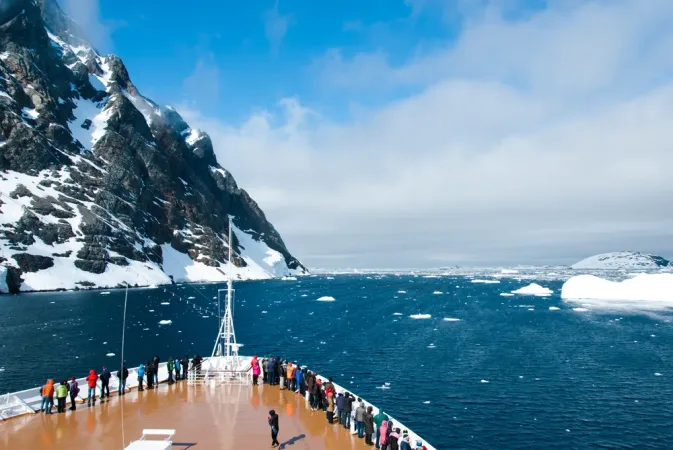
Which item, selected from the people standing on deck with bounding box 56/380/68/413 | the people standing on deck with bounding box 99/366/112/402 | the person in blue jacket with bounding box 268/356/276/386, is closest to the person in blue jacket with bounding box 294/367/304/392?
the person in blue jacket with bounding box 268/356/276/386

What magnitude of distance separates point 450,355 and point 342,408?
3327 cm

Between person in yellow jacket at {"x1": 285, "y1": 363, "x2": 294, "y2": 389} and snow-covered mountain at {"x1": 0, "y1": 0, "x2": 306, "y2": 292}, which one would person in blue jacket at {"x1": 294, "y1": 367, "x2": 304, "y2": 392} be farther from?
snow-covered mountain at {"x1": 0, "y1": 0, "x2": 306, "y2": 292}

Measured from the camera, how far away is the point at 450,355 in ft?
163

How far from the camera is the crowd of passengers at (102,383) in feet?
68.7

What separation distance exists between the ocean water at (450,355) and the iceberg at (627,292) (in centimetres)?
2639

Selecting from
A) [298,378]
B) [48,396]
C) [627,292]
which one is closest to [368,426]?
[298,378]

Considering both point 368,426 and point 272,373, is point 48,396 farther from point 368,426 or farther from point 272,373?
point 368,426

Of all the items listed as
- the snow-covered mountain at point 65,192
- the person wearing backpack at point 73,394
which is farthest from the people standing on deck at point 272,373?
the snow-covered mountain at point 65,192

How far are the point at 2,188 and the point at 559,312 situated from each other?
15002 centimetres

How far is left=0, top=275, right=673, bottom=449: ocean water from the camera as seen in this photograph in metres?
29.1

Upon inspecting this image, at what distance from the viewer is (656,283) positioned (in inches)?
4530

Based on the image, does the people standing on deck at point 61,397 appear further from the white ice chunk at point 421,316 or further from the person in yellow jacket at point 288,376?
the white ice chunk at point 421,316

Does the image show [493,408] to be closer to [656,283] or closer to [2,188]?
[656,283]

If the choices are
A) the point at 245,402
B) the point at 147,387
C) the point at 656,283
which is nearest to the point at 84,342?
the point at 147,387
